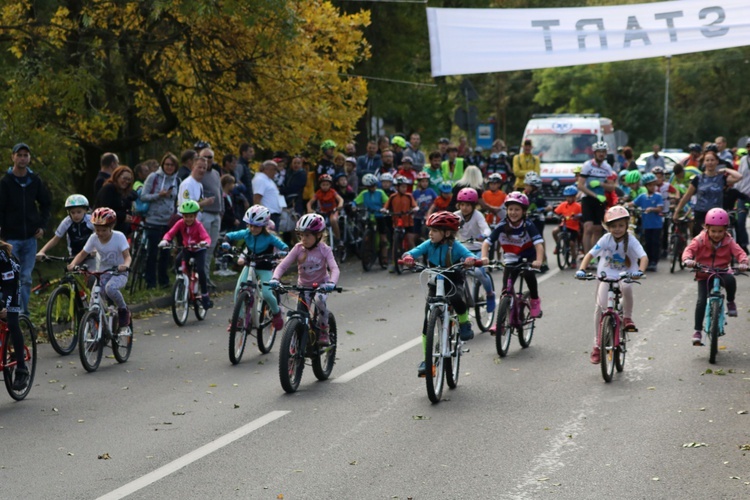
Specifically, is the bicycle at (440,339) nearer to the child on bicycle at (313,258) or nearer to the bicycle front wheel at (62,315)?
the child on bicycle at (313,258)

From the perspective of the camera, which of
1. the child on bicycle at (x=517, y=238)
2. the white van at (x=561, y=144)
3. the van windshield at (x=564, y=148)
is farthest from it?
the van windshield at (x=564, y=148)

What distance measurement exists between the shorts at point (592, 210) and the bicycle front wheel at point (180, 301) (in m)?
7.82

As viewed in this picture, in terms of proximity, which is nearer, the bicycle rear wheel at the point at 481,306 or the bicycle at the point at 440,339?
the bicycle at the point at 440,339

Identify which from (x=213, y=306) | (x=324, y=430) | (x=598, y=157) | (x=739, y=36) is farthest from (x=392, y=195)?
(x=324, y=430)

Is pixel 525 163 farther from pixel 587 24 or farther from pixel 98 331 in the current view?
pixel 98 331

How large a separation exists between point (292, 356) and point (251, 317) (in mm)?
2088

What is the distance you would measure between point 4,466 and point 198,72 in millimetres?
13614

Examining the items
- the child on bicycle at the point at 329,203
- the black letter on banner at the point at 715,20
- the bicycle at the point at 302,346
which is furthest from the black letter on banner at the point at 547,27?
the child on bicycle at the point at 329,203

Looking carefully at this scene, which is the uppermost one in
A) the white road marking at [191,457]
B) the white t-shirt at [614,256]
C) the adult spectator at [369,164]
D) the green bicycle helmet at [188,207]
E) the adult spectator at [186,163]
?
the adult spectator at [186,163]

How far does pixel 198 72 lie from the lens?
2108 cm

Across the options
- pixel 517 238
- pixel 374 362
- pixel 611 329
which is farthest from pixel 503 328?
pixel 611 329

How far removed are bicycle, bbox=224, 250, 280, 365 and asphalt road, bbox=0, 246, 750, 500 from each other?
0.63ft

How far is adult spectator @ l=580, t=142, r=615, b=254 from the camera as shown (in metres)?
20.3

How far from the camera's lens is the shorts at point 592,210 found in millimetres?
20375
